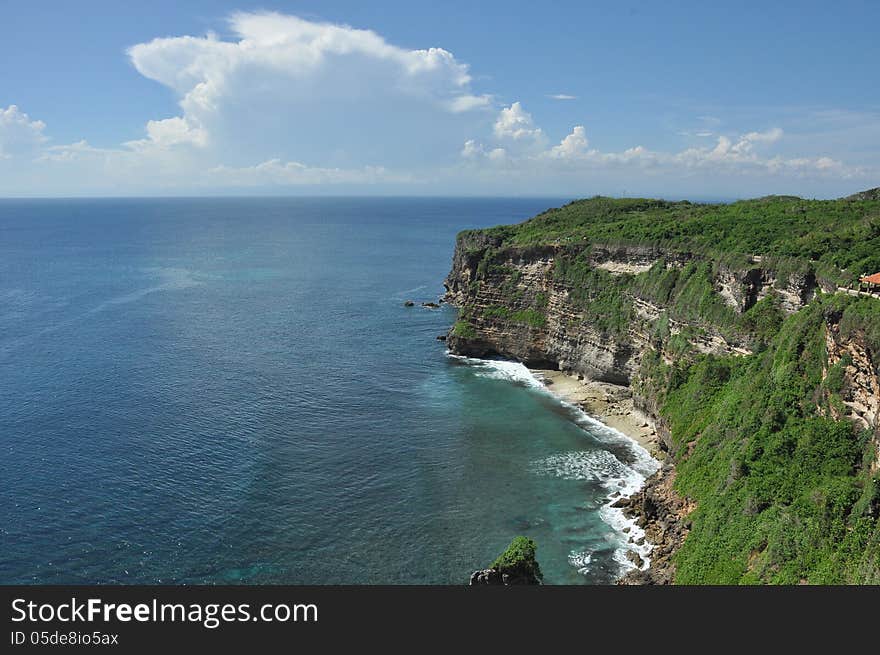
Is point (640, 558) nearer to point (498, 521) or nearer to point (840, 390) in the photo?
point (498, 521)

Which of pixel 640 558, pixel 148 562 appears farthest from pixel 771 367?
pixel 148 562

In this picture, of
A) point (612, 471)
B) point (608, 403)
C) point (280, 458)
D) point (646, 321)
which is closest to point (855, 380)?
point (612, 471)

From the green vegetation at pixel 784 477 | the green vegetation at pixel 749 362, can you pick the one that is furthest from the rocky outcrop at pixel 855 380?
the green vegetation at pixel 784 477

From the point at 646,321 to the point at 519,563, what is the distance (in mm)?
44516

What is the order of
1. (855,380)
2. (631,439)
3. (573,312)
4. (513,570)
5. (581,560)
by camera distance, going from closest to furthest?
(513,570) < (855,380) < (581,560) < (631,439) < (573,312)

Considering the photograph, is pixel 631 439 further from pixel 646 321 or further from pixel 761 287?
pixel 761 287

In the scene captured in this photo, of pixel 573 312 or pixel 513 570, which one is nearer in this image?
pixel 513 570

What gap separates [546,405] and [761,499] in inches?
1351

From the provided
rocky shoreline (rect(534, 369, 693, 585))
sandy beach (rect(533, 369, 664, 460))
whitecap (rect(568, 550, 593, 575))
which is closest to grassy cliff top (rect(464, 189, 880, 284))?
sandy beach (rect(533, 369, 664, 460))

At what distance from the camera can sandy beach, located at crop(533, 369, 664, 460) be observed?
222ft

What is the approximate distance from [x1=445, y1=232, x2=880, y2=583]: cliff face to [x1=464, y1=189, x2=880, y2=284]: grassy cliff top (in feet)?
8.25

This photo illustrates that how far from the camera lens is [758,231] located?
73438 millimetres

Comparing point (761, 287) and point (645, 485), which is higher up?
point (761, 287)

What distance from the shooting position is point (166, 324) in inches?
4257
